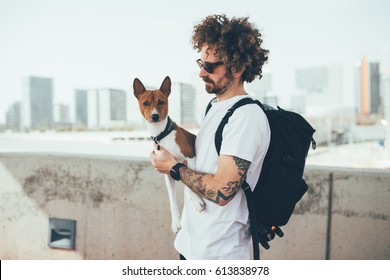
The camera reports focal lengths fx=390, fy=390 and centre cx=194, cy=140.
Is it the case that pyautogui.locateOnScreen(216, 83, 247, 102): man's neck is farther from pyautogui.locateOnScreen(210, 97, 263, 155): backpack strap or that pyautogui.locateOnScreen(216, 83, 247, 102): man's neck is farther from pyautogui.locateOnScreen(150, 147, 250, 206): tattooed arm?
pyautogui.locateOnScreen(150, 147, 250, 206): tattooed arm

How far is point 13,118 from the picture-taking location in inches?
257

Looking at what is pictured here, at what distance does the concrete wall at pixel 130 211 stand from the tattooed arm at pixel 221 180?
5.75 feet

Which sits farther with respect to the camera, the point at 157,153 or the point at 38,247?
the point at 38,247

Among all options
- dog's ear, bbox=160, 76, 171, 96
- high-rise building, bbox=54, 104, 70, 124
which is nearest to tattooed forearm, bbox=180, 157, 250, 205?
dog's ear, bbox=160, 76, 171, 96

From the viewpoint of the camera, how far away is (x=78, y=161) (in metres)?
3.66

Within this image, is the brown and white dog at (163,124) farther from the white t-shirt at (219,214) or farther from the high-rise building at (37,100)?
the high-rise building at (37,100)

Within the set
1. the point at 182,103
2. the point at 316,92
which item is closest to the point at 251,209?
the point at 182,103

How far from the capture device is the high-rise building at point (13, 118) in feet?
19.2

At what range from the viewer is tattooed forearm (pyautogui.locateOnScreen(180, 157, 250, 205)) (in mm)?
1517
